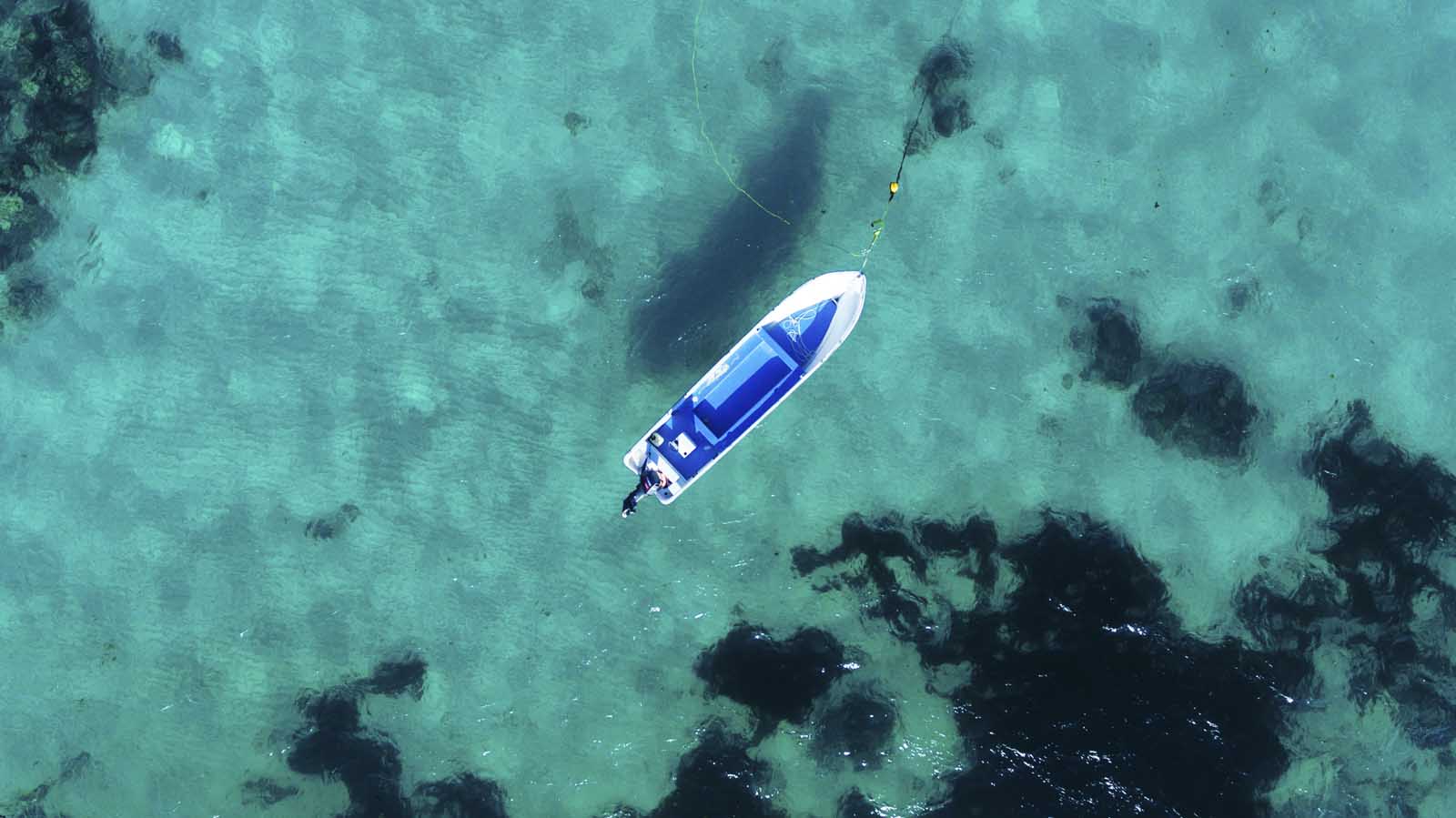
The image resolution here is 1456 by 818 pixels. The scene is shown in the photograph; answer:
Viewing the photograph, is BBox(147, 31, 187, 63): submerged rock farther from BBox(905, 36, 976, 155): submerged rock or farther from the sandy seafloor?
BBox(905, 36, 976, 155): submerged rock

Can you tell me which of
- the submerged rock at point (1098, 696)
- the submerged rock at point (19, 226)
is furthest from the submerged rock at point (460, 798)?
the submerged rock at point (19, 226)

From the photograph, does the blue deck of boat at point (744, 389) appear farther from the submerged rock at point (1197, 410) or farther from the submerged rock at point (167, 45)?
the submerged rock at point (167, 45)

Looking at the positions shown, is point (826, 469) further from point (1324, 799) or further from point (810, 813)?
point (1324, 799)

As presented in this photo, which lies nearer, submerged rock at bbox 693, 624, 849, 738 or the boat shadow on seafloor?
the boat shadow on seafloor

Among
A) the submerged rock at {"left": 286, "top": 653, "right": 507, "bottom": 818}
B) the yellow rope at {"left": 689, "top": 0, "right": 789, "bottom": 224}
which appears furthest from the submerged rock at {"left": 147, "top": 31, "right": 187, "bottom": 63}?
the submerged rock at {"left": 286, "top": 653, "right": 507, "bottom": 818}

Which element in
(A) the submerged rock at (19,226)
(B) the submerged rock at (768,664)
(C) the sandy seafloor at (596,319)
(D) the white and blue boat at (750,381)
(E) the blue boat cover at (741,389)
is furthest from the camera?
(B) the submerged rock at (768,664)

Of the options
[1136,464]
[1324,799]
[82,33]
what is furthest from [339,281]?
[1324,799]
